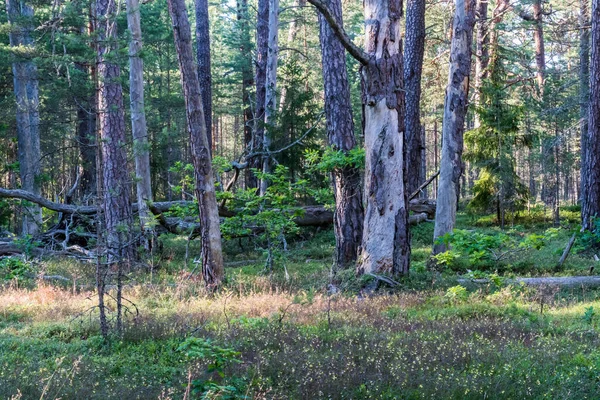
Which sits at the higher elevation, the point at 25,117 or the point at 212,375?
the point at 25,117

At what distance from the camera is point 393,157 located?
960 cm

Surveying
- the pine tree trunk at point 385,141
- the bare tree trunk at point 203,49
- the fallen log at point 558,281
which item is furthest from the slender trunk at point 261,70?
the fallen log at point 558,281

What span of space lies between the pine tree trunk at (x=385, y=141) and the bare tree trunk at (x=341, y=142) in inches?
67.1

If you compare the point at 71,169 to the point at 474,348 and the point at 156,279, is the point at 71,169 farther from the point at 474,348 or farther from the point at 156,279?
the point at 474,348

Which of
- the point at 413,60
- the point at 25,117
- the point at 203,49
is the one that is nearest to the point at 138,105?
the point at 203,49

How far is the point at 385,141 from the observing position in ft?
31.3

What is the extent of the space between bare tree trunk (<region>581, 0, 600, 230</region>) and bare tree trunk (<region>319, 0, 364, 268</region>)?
7510 mm

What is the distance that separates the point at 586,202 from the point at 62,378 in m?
14.6

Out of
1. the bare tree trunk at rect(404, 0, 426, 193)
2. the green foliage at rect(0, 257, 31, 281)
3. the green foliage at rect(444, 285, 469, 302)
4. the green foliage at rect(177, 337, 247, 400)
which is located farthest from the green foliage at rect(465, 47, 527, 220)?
the green foliage at rect(177, 337, 247, 400)

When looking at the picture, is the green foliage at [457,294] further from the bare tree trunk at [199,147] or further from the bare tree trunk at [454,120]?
the bare tree trunk at [199,147]

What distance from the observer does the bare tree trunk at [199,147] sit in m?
10.1

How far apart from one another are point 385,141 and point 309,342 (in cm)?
452

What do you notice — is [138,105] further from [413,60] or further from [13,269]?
[413,60]

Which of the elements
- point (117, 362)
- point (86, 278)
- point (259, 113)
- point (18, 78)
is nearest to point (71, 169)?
point (18, 78)
